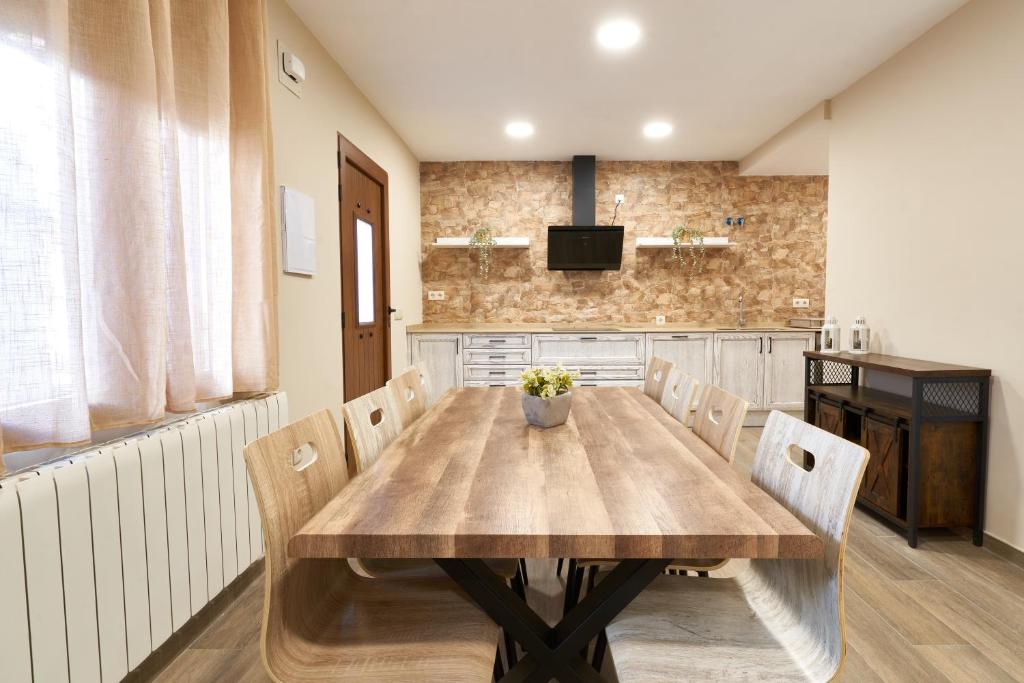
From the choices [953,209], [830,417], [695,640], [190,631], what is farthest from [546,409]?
[953,209]

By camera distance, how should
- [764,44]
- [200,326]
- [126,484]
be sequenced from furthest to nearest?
[764,44] < [200,326] < [126,484]

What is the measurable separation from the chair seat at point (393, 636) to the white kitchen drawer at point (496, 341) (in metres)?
3.61

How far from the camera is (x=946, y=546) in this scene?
8.12 ft

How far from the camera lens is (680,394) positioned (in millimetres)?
2117

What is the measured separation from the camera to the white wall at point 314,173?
2486 mm

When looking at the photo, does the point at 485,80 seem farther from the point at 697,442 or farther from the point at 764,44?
the point at 697,442

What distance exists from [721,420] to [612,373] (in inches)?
127

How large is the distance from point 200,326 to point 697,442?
1.67 m

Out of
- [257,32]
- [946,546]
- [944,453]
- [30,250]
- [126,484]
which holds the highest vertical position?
[257,32]

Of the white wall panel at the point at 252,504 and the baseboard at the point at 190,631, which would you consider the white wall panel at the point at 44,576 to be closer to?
the baseboard at the point at 190,631

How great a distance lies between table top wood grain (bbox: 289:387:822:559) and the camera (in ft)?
→ 2.87

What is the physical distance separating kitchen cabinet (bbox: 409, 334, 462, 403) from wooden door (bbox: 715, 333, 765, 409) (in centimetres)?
242

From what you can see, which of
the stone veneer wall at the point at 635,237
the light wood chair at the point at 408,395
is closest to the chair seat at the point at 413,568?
the light wood chair at the point at 408,395

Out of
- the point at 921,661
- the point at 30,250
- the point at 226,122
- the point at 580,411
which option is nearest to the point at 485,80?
the point at 226,122
